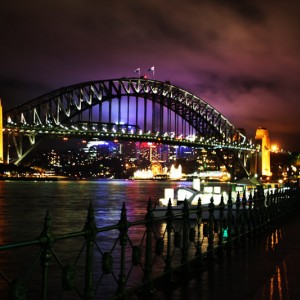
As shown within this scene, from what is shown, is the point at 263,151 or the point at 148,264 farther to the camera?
the point at 263,151

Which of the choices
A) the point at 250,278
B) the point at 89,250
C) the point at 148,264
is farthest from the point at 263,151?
the point at 89,250

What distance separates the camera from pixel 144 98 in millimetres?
128125

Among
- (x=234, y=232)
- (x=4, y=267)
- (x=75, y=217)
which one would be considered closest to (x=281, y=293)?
(x=234, y=232)

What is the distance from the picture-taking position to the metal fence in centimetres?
613

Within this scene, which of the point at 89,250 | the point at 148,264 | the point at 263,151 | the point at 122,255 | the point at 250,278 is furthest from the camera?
the point at 263,151

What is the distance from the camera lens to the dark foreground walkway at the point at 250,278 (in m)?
8.55

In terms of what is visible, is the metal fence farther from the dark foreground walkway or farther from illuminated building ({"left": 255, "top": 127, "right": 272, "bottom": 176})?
illuminated building ({"left": 255, "top": 127, "right": 272, "bottom": 176})

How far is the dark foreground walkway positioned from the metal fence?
0.37 m

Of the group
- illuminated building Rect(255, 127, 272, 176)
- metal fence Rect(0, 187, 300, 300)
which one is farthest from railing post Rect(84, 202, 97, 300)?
illuminated building Rect(255, 127, 272, 176)

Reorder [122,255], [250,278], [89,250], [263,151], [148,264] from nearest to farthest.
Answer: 1. [89,250]
2. [122,255]
3. [148,264]
4. [250,278]
5. [263,151]

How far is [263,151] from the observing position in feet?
528

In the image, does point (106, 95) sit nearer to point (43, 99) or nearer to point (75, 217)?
point (43, 99)

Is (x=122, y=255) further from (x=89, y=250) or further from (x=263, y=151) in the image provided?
(x=263, y=151)

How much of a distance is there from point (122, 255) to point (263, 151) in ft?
510
